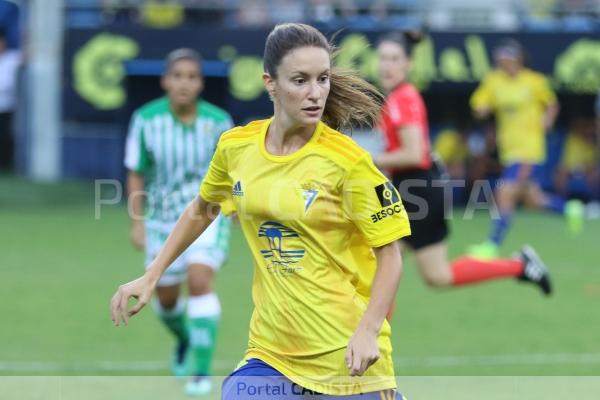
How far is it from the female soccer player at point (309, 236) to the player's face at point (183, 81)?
3288 millimetres

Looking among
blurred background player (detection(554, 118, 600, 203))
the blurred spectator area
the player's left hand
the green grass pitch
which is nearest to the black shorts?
the green grass pitch

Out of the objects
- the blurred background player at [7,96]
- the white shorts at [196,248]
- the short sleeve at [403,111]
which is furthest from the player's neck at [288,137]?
the blurred background player at [7,96]

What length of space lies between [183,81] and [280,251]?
11.7 feet

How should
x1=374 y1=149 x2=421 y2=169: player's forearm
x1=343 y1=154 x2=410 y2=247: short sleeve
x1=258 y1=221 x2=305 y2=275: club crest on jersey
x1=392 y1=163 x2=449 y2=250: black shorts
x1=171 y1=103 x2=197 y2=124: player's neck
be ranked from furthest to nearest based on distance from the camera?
x1=392 y1=163 x2=449 y2=250: black shorts → x1=374 y1=149 x2=421 y2=169: player's forearm → x1=171 y1=103 x2=197 y2=124: player's neck → x1=258 y1=221 x2=305 y2=275: club crest on jersey → x1=343 y1=154 x2=410 y2=247: short sleeve

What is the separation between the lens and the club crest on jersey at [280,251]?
4.41 metres

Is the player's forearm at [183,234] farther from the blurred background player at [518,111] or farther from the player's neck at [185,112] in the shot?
the blurred background player at [518,111]

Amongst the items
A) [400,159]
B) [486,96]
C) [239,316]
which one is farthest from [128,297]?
[486,96]

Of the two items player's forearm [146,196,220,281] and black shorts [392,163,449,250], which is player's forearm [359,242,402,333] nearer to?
player's forearm [146,196,220,281]

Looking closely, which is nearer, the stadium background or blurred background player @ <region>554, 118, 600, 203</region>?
the stadium background

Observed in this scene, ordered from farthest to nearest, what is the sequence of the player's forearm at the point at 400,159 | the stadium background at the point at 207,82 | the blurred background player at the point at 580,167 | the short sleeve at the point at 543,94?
the blurred background player at the point at 580,167
the short sleeve at the point at 543,94
the stadium background at the point at 207,82
the player's forearm at the point at 400,159

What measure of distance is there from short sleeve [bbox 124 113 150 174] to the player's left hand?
13.6 ft

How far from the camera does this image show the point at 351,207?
170 inches

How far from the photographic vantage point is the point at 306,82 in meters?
4.32

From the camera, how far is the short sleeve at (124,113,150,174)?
7.98 meters
